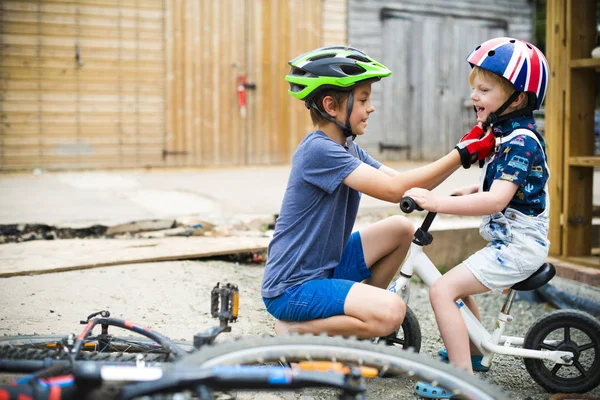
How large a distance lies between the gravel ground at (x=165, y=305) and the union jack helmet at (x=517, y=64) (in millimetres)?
1565

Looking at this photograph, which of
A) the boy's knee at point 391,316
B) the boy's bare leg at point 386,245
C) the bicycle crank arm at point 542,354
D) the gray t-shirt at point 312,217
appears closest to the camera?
the boy's knee at point 391,316

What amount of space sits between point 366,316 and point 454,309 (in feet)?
1.58

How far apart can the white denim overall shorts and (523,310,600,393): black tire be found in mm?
→ 318

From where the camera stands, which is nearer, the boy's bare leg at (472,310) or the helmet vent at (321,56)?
the helmet vent at (321,56)

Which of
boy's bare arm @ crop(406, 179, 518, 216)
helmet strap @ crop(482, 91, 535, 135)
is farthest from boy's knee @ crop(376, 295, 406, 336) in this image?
helmet strap @ crop(482, 91, 535, 135)

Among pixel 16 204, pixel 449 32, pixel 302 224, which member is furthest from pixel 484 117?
pixel 449 32

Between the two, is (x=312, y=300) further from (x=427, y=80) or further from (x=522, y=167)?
(x=427, y=80)

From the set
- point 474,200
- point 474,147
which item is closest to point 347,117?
point 474,147

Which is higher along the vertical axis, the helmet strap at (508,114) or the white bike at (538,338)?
the helmet strap at (508,114)

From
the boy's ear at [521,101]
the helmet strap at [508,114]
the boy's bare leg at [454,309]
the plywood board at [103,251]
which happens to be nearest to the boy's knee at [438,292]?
the boy's bare leg at [454,309]

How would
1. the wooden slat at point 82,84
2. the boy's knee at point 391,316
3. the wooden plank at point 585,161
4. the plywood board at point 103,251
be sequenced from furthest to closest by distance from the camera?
the wooden slat at point 82,84 → the wooden plank at point 585,161 → the plywood board at point 103,251 → the boy's knee at point 391,316

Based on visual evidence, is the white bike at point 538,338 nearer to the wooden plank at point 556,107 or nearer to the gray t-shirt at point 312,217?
the gray t-shirt at point 312,217

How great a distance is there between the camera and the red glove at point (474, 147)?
10.3ft

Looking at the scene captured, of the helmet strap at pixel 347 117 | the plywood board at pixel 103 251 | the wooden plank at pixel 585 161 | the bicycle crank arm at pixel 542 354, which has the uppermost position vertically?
the helmet strap at pixel 347 117
